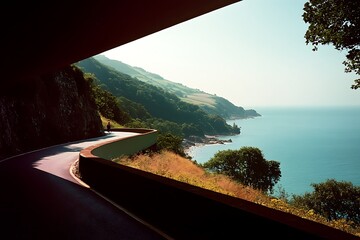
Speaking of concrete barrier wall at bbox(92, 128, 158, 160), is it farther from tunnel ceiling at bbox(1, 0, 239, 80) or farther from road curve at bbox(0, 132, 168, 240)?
tunnel ceiling at bbox(1, 0, 239, 80)

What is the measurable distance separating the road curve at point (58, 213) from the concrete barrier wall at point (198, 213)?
1.39 feet

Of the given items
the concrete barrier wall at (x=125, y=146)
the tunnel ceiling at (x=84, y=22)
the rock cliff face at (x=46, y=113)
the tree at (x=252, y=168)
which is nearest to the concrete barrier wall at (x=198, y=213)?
the tunnel ceiling at (x=84, y=22)

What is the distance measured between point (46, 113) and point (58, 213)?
23.6 m

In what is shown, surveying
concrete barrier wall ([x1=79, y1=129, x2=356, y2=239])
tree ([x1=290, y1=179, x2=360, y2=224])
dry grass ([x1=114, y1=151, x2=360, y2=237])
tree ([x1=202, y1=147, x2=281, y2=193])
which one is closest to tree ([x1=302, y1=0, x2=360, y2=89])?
dry grass ([x1=114, y1=151, x2=360, y2=237])

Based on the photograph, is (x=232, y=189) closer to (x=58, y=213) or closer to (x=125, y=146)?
(x=125, y=146)

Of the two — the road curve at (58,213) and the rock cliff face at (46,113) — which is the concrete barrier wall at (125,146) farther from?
the rock cliff face at (46,113)

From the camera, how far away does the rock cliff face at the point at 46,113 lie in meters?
23.5

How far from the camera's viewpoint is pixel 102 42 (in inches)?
397

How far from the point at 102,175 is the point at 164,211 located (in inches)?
191

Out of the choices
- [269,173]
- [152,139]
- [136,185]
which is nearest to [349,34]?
[136,185]

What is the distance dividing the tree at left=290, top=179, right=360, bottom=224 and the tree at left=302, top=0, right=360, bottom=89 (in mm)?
42776

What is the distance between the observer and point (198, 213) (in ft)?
20.0

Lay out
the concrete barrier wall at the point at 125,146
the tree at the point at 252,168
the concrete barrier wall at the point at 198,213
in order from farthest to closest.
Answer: the tree at the point at 252,168
the concrete barrier wall at the point at 125,146
the concrete barrier wall at the point at 198,213

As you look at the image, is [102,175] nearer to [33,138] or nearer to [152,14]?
[152,14]
